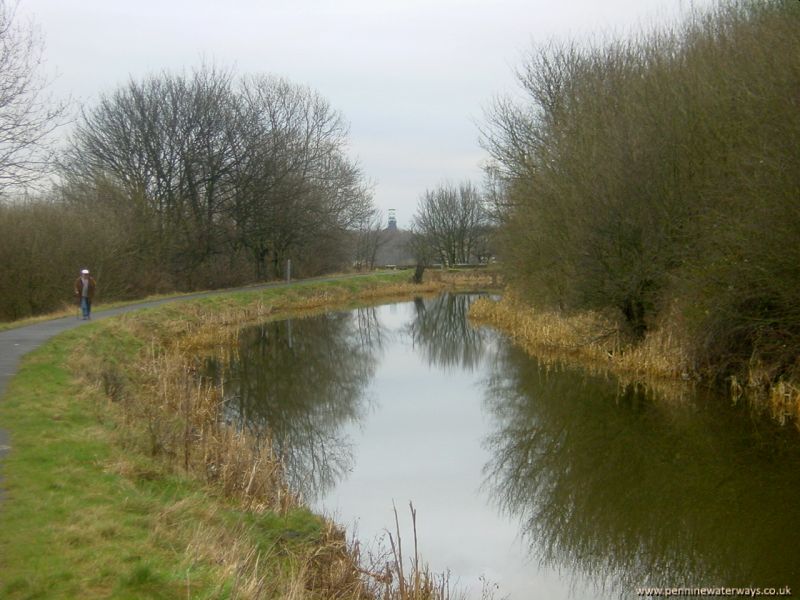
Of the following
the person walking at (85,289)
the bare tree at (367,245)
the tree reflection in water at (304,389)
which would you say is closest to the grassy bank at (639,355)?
the tree reflection in water at (304,389)

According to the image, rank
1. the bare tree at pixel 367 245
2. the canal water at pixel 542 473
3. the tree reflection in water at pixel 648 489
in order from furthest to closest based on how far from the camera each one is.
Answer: the bare tree at pixel 367 245, the canal water at pixel 542 473, the tree reflection in water at pixel 648 489

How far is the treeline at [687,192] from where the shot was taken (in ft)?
37.4

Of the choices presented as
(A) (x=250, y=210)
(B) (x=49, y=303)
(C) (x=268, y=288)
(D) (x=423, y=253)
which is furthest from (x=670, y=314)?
(D) (x=423, y=253)

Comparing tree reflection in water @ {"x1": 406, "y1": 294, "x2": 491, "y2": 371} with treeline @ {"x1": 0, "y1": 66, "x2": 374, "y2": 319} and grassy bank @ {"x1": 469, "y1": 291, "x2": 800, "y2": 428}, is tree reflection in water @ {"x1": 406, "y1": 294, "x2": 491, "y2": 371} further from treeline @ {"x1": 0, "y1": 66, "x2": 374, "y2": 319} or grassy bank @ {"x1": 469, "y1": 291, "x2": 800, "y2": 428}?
treeline @ {"x1": 0, "y1": 66, "x2": 374, "y2": 319}

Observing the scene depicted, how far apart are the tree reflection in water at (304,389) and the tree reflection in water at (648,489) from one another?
2.47 metres

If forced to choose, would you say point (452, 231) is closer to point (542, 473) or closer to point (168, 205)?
point (168, 205)

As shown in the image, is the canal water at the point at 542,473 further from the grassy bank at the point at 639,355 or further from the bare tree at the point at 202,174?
the bare tree at the point at 202,174

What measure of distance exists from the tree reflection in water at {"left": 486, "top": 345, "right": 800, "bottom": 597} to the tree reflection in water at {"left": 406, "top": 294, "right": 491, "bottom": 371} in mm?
6262

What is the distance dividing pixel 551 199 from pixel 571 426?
8.09m

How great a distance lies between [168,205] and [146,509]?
1223 inches

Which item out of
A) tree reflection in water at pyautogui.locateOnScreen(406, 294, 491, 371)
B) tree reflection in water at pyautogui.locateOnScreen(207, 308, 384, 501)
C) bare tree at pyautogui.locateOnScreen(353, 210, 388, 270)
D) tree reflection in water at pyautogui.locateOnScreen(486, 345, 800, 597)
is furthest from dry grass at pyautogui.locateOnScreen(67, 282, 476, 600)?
bare tree at pyautogui.locateOnScreen(353, 210, 388, 270)

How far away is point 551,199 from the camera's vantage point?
1942cm

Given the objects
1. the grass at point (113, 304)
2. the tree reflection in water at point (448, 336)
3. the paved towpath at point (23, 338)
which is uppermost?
the grass at point (113, 304)

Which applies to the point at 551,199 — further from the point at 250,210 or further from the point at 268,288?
the point at 250,210
